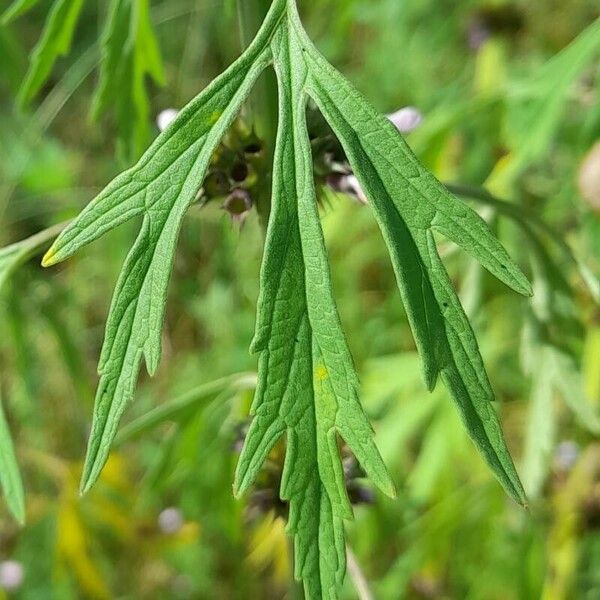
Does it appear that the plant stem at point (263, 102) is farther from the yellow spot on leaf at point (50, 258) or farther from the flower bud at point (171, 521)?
the flower bud at point (171, 521)

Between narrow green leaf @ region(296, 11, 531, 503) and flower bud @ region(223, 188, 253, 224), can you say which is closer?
narrow green leaf @ region(296, 11, 531, 503)

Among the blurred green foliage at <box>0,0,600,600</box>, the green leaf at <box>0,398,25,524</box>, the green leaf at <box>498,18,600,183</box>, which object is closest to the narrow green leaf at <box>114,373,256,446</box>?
the blurred green foliage at <box>0,0,600,600</box>

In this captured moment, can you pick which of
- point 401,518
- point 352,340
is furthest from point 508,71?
point 401,518

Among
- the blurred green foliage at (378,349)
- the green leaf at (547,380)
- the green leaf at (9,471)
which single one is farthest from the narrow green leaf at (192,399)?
the green leaf at (547,380)

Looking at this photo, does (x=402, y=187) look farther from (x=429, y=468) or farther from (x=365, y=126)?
(x=429, y=468)

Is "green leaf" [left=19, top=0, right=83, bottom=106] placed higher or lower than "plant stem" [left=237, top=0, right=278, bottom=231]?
higher

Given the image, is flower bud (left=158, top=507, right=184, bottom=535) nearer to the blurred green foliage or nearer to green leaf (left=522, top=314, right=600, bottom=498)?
the blurred green foliage

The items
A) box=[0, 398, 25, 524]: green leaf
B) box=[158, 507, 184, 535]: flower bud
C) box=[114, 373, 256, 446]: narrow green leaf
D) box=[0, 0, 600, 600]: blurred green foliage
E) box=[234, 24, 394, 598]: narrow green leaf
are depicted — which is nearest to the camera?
box=[234, 24, 394, 598]: narrow green leaf
